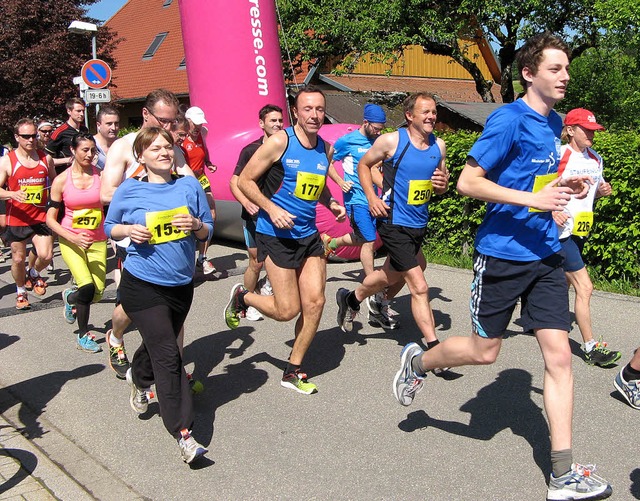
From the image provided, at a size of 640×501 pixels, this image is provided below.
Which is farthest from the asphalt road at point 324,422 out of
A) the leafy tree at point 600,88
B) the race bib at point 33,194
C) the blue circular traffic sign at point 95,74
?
the leafy tree at point 600,88

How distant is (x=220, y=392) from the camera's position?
5.24 metres

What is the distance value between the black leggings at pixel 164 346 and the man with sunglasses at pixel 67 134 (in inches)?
220

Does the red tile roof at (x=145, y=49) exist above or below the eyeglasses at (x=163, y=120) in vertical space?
below

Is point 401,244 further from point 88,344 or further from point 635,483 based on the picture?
point 88,344

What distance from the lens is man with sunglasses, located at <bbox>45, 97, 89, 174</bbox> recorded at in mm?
9477

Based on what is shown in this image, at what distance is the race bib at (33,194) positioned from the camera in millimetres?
7961

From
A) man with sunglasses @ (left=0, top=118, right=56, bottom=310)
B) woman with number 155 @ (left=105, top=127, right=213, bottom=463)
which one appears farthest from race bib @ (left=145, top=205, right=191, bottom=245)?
man with sunglasses @ (left=0, top=118, right=56, bottom=310)

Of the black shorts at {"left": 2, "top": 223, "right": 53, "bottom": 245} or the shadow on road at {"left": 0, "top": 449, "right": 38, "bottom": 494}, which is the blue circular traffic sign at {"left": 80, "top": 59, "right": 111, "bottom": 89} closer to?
the black shorts at {"left": 2, "top": 223, "right": 53, "bottom": 245}

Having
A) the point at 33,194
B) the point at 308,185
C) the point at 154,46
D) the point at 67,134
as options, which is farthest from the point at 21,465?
the point at 154,46

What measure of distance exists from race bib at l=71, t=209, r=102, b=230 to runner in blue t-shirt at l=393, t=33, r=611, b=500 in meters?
3.61

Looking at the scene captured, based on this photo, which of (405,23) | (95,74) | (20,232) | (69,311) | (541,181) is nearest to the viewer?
(541,181)

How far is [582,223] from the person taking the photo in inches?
212

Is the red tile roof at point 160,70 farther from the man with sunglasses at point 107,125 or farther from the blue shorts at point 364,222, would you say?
→ the man with sunglasses at point 107,125

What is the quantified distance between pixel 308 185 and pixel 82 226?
221cm
